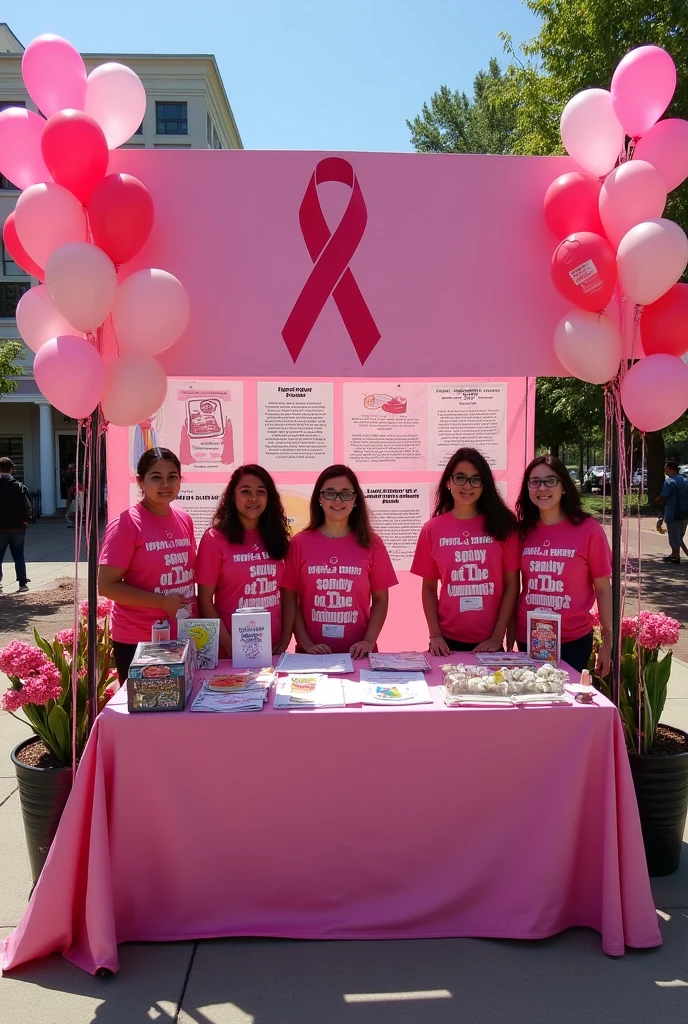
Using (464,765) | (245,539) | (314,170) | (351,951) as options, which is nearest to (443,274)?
(314,170)

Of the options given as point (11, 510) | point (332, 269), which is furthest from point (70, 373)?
point (11, 510)

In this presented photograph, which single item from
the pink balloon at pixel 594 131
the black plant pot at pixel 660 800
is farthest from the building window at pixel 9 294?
the black plant pot at pixel 660 800

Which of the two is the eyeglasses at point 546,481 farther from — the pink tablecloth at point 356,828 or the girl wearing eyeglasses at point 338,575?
the pink tablecloth at point 356,828

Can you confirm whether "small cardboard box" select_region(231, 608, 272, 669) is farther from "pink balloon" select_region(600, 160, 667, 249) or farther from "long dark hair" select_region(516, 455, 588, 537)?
"pink balloon" select_region(600, 160, 667, 249)

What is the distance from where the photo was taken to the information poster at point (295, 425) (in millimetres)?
4340

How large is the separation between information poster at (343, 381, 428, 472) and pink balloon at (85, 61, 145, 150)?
1.85 meters

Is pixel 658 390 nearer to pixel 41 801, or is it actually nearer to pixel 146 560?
pixel 146 560

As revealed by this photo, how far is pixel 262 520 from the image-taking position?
3.11 metres

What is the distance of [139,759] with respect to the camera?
2.34 metres

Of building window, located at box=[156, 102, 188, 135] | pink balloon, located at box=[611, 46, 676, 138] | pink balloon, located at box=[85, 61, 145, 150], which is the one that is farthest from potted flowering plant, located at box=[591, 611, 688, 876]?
building window, located at box=[156, 102, 188, 135]

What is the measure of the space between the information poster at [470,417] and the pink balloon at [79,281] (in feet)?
7.39

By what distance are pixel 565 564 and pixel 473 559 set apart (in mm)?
352

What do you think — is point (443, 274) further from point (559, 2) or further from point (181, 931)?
point (559, 2)

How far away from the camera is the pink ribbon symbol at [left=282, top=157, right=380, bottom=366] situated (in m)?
3.14
